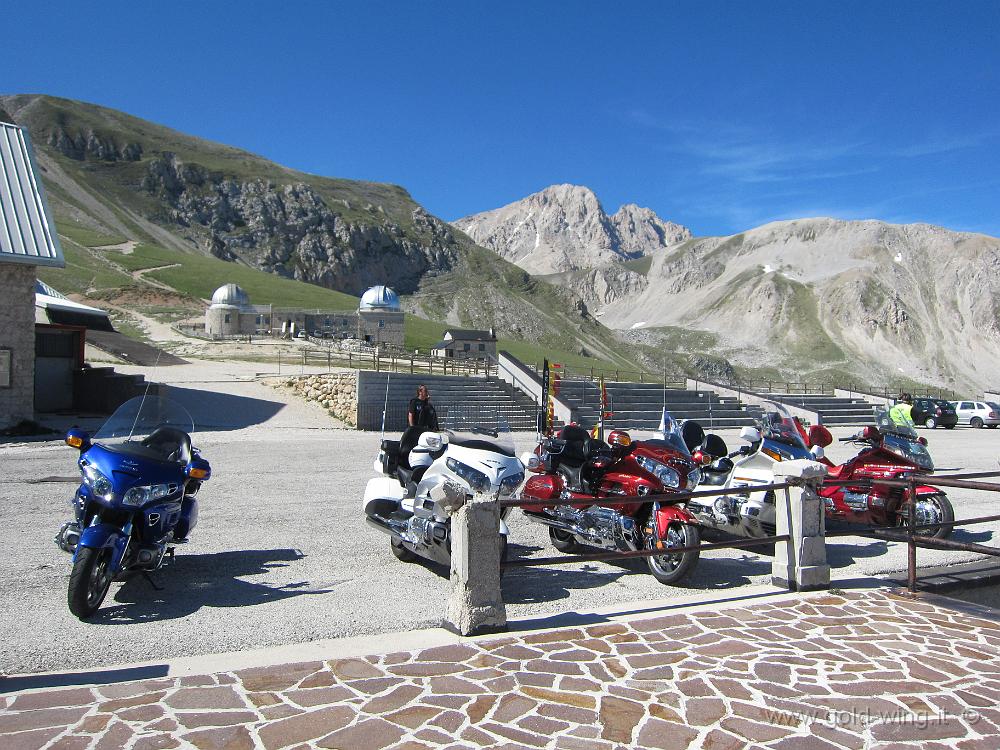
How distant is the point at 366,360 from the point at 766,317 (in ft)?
404

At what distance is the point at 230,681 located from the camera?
429 centimetres

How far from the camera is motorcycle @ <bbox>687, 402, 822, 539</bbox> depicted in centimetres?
805

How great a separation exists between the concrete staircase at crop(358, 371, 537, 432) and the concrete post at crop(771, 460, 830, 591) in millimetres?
14944

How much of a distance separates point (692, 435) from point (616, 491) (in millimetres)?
2347

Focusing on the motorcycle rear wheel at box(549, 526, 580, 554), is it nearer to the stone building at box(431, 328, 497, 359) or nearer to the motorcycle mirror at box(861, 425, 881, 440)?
the motorcycle mirror at box(861, 425, 881, 440)

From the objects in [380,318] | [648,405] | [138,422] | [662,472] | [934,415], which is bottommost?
[662,472]

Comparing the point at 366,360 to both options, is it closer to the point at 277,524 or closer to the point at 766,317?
the point at 277,524

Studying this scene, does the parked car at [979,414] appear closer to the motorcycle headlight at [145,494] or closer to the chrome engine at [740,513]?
the chrome engine at [740,513]

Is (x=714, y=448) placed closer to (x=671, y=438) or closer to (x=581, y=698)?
(x=671, y=438)

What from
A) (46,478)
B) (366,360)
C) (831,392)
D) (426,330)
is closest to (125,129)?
(426,330)

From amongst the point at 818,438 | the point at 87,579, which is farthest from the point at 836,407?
the point at 87,579

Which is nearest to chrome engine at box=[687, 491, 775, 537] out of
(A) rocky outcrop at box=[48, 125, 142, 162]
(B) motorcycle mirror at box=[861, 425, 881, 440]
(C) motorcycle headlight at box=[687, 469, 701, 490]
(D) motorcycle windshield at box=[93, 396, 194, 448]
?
(C) motorcycle headlight at box=[687, 469, 701, 490]

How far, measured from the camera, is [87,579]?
518 centimetres

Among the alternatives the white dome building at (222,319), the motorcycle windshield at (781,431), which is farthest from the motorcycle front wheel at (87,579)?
the white dome building at (222,319)
